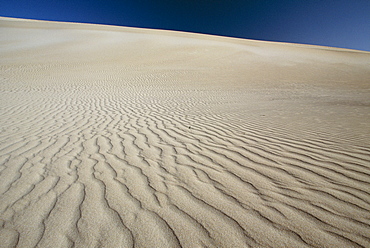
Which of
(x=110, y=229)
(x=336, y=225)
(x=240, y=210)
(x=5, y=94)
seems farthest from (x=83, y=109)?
(x=336, y=225)

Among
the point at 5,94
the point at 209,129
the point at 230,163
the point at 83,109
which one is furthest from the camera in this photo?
the point at 5,94

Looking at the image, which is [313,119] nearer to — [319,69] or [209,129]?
[209,129]

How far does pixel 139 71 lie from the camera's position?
16484 millimetres

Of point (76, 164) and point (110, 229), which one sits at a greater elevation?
point (110, 229)

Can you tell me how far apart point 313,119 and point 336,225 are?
13.3 feet

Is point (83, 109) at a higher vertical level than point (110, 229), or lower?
lower

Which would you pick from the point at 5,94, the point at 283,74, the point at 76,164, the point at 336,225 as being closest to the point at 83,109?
the point at 76,164

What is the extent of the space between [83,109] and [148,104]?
2251 millimetres

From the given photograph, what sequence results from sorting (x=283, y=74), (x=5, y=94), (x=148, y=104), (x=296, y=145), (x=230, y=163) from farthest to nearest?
1. (x=283, y=74)
2. (x=5, y=94)
3. (x=148, y=104)
4. (x=296, y=145)
5. (x=230, y=163)

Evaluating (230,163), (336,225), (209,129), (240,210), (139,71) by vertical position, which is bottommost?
(139,71)

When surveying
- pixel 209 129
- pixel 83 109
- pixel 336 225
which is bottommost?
pixel 83 109

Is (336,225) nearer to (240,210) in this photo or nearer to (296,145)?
(240,210)

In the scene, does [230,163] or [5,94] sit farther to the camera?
[5,94]

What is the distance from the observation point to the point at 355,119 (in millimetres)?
5047
